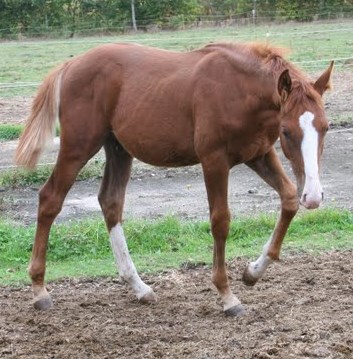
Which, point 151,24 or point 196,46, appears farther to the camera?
point 151,24

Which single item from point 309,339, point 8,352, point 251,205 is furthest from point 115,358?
point 251,205

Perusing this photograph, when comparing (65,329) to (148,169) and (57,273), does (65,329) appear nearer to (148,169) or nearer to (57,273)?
(57,273)

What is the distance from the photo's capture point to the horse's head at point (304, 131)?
14.6ft

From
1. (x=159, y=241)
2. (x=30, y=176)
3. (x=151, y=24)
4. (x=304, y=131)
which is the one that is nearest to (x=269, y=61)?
(x=304, y=131)

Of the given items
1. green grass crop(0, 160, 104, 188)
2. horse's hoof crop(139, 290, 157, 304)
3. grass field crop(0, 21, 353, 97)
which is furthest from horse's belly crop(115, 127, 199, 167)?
grass field crop(0, 21, 353, 97)

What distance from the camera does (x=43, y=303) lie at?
18.4ft

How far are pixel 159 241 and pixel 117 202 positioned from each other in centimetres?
143

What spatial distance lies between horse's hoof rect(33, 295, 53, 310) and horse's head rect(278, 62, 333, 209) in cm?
210

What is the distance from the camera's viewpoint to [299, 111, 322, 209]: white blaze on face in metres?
4.42

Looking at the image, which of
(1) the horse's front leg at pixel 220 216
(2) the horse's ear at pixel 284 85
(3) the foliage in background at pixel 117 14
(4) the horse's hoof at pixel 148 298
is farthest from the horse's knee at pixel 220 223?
(3) the foliage in background at pixel 117 14

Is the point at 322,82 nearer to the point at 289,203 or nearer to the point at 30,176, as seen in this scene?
the point at 289,203

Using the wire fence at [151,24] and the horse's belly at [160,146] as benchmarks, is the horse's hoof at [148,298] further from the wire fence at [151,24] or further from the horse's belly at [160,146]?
the wire fence at [151,24]

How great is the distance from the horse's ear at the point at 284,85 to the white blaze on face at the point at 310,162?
20cm

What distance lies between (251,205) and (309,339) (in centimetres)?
387
